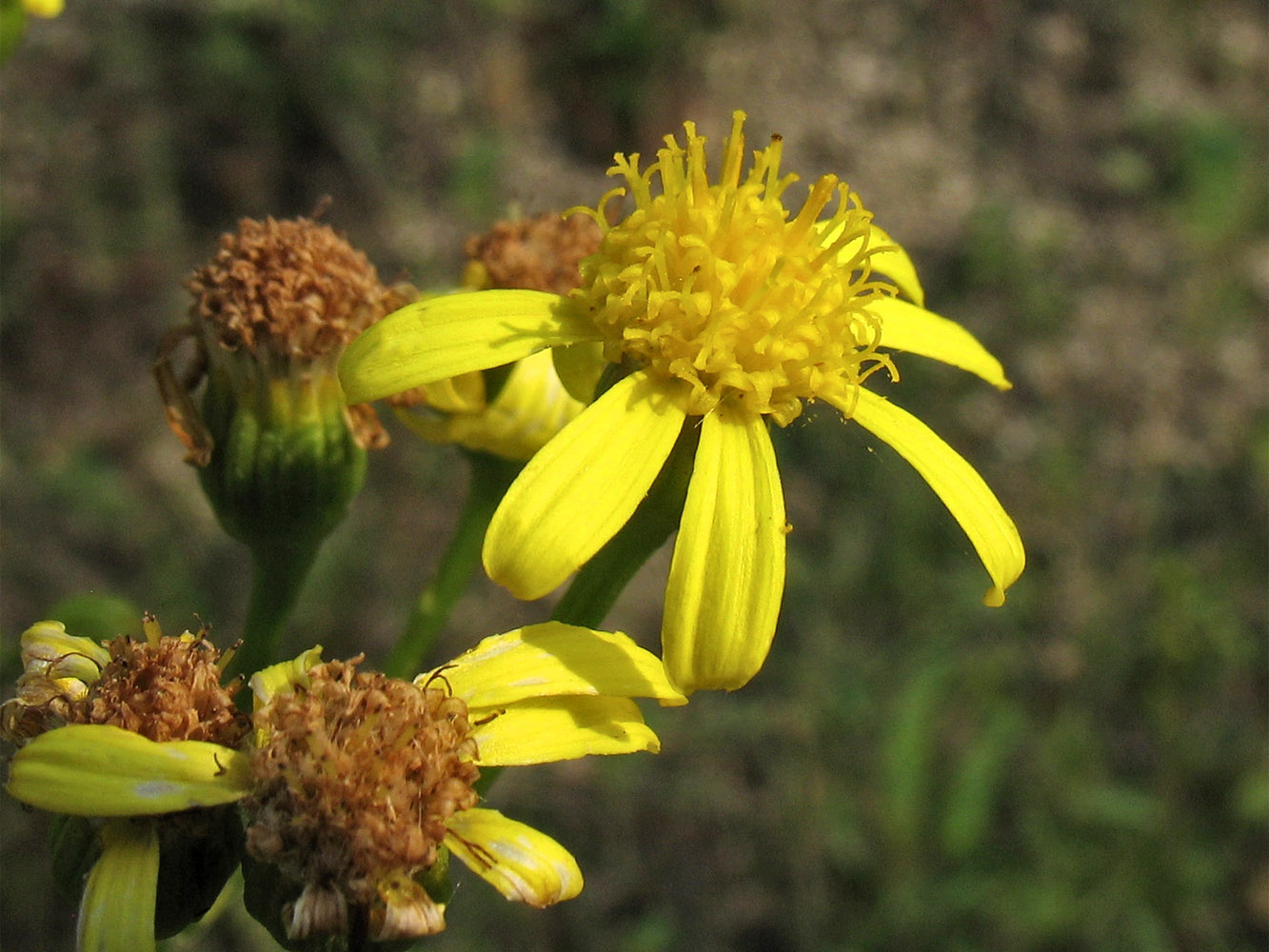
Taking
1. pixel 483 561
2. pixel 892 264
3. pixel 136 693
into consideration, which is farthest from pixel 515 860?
pixel 892 264

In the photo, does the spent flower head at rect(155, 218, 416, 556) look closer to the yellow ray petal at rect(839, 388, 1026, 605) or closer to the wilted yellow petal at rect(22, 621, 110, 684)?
the wilted yellow petal at rect(22, 621, 110, 684)

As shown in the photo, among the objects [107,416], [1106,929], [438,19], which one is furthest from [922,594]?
[438,19]

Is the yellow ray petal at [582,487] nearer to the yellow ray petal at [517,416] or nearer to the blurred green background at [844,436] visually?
the yellow ray petal at [517,416]

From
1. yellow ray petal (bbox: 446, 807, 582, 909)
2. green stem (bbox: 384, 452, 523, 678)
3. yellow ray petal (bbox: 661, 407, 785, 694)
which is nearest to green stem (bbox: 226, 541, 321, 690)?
green stem (bbox: 384, 452, 523, 678)

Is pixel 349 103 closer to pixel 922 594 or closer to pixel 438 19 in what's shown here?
pixel 438 19

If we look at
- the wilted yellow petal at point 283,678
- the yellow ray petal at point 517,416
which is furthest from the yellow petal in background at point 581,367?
the wilted yellow petal at point 283,678
